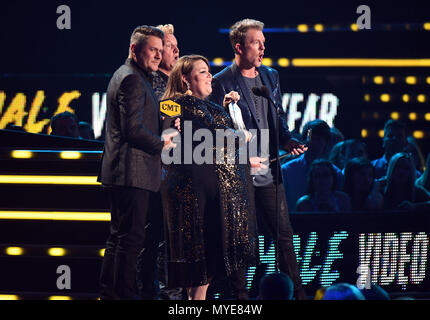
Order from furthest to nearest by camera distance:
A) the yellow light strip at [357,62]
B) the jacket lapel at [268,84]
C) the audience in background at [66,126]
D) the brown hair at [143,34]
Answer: the yellow light strip at [357,62] < the audience in background at [66,126] < the jacket lapel at [268,84] < the brown hair at [143,34]

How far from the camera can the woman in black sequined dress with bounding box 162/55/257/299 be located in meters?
4.66

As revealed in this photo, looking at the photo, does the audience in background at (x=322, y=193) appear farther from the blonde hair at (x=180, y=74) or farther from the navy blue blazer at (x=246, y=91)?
the blonde hair at (x=180, y=74)

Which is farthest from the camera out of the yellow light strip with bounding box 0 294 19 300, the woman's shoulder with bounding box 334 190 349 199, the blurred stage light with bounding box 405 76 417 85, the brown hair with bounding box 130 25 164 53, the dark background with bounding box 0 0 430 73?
the blurred stage light with bounding box 405 76 417 85

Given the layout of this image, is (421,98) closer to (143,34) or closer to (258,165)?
(258,165)

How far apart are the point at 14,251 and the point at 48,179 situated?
0.57 meters

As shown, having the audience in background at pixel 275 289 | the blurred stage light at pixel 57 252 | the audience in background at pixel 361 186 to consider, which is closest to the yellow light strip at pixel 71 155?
the blurred stage light at pixel 57 252

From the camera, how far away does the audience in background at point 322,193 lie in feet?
20.1

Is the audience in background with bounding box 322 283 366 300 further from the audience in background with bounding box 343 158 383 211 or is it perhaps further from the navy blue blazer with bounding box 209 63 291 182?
the audience in background with bounding box 343 158 383 211

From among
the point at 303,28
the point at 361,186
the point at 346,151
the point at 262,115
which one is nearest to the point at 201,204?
the point at 262,115

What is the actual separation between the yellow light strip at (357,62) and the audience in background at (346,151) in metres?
3.84

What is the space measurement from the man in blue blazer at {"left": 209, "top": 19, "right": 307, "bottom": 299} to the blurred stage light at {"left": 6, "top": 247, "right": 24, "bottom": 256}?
5.79ft

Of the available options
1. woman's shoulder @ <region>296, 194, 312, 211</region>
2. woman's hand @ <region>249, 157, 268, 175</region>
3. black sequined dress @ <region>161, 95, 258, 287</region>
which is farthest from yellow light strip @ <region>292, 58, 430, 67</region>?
black sequined dress @ <region>161, 95, 258, 287</region>

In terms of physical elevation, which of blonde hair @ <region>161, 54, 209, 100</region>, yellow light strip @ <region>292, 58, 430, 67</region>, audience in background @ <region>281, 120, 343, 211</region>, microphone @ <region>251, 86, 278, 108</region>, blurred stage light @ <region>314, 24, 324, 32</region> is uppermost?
blurred stage light @ <region>314, 24, 324, 32</region>
